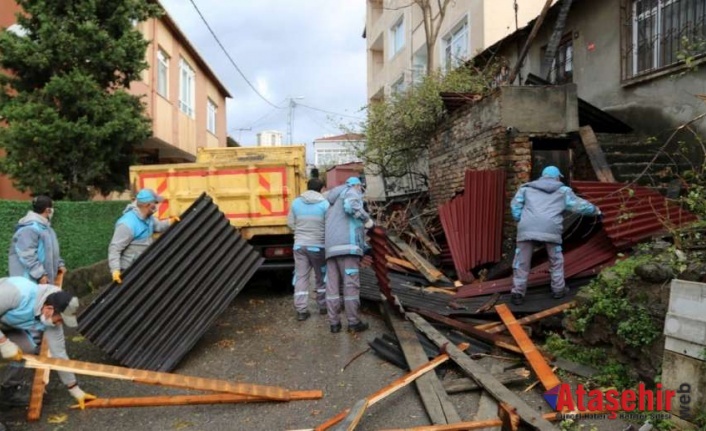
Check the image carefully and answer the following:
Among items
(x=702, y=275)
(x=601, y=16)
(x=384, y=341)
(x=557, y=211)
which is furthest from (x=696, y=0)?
(x=384, y=341)

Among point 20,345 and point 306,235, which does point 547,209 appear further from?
point 20,345

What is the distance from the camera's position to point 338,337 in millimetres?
5492

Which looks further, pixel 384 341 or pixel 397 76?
pixel 397 76

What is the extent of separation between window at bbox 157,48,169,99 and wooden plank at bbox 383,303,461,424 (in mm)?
13136

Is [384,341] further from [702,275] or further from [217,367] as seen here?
[702,275]

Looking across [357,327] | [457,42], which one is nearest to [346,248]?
[357,327]

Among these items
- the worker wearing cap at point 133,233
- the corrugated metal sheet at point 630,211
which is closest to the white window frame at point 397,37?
the corrugated metal sheet at point 630,211

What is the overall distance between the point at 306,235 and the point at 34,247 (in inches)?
109

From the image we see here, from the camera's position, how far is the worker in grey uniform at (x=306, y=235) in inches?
233

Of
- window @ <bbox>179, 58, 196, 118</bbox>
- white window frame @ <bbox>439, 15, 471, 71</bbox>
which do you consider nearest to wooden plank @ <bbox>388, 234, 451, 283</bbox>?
white window frame @ <bbox>439, 15, 471, 71</bbox>

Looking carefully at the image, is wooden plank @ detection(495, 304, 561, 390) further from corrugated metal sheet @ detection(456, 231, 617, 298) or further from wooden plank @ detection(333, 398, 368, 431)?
wooden plank @ detection(333, 398, 368, 431)

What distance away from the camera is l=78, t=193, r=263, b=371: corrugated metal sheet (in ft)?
15.0

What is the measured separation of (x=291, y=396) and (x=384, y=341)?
1.35 m

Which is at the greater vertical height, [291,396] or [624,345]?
[624,345]
